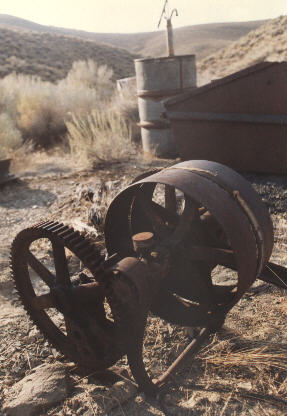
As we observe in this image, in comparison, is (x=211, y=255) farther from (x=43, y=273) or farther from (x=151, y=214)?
(x=43, y=273)

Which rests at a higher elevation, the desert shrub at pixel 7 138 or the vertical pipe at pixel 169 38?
the vertical pipe at pixel 169 38

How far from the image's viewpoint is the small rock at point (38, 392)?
2375mm

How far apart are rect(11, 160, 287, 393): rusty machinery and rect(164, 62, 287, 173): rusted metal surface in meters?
2.84

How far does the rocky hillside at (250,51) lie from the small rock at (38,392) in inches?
683

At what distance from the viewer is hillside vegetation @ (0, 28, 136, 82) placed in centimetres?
2436

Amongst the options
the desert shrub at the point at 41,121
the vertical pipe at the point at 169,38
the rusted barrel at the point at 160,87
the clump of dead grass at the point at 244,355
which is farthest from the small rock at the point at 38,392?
the desert shrub at the point at 41,121

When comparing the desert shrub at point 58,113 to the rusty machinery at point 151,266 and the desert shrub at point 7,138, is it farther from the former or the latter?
the rusty machinery at point 151,266

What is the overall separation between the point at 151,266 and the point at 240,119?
3637 mm

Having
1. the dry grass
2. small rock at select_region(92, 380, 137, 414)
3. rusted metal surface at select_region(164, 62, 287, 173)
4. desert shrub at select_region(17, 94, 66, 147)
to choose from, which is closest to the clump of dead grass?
small rock at select_region(92, 380, 137, 414)

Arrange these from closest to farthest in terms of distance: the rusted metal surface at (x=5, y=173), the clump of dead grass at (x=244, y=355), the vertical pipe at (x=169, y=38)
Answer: the clump of dead grass at (x=244, y=355) → the rusted metal surface at (x=5, y=173) → the vertical pipe at (x=169, y=38)

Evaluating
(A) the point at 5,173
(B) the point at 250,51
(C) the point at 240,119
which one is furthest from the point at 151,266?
(B) the point at 250,51

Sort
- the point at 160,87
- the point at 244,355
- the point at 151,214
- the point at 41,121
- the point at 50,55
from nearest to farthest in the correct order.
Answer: the point at 244,355
the point at 151,214
the point at 160,87
the point at 41,121
the point at 50,55

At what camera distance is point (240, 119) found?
17.8 ft

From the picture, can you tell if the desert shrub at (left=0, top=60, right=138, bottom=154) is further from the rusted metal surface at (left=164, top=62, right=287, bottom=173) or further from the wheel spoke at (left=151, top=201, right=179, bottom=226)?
the wheel spoke at (left=151, top=201, right=179, bottom=226)
